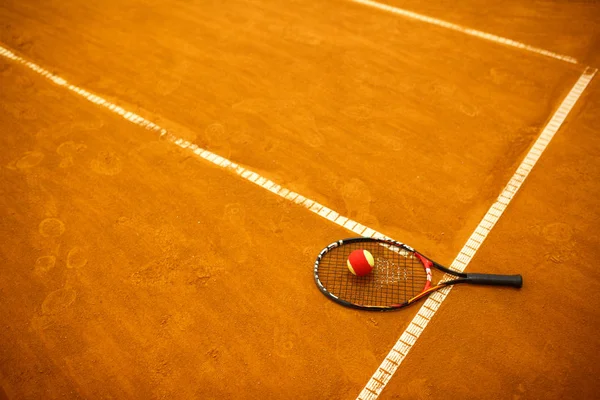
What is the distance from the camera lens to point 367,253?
371 centimetres

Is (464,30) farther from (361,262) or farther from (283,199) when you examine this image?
(361,262)

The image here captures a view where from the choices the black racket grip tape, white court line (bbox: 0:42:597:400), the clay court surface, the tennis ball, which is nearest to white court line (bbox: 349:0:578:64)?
the clay court surface

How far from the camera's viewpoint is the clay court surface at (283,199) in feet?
11.3

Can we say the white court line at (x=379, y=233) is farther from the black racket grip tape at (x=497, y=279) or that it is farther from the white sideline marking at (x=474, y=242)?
the black racket grip tape at (x=497, y=279)

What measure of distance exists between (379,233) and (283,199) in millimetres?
1061

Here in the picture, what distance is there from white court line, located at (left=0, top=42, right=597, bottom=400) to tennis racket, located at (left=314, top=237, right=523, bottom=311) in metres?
0.17

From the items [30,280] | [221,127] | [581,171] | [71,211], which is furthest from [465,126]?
[30,280]

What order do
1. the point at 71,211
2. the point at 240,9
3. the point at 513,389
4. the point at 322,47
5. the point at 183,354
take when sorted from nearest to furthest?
the point at 513,389 → the point at 183,354 → the point at 71,211 → the point at 322,47 → the point at 240,9

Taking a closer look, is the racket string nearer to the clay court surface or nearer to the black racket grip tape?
the clay court surface

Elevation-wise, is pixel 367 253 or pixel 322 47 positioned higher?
pixel 322 47

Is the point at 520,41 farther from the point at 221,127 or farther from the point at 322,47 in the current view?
the point at 221,127

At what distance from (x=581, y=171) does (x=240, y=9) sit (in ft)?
18.7

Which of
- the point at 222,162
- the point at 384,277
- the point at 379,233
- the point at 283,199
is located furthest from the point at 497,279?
the point at 222,162

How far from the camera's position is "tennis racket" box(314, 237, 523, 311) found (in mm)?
3701
